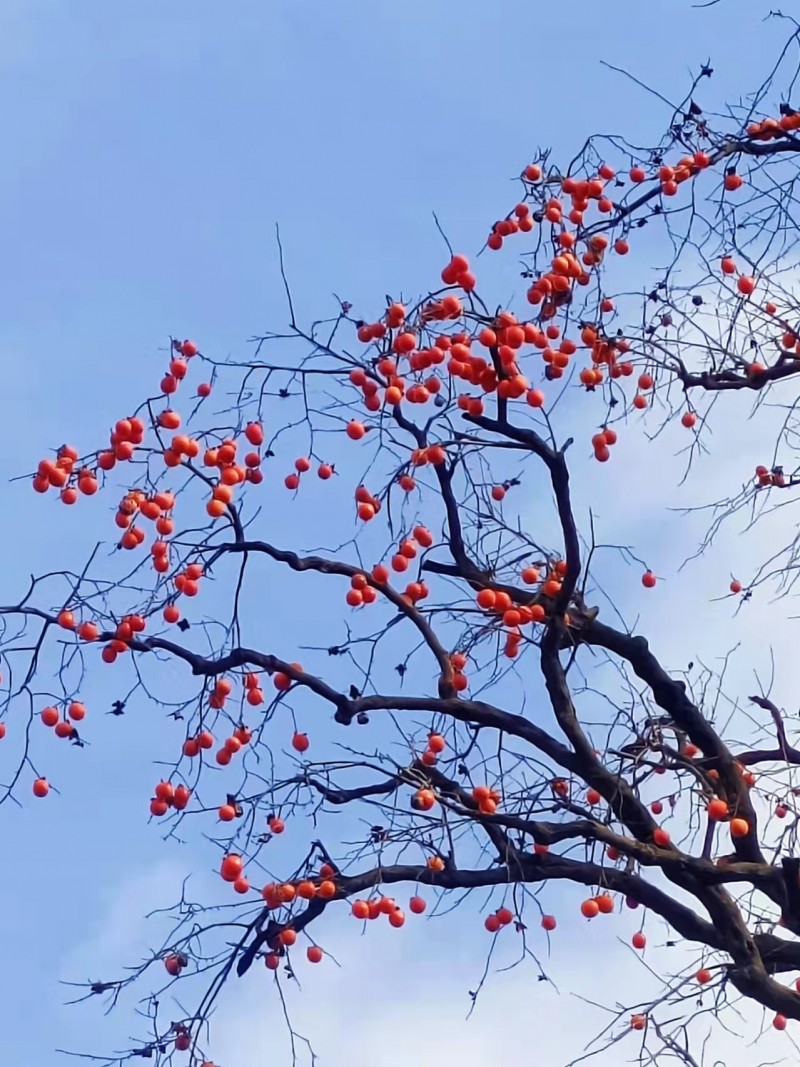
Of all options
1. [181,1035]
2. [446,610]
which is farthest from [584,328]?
[181,1035]

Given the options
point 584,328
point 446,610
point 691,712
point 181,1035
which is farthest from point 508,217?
point 181,1035

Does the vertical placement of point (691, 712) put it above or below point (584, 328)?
below

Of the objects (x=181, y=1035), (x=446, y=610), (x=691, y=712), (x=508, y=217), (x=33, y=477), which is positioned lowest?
(x=181, y=1035)

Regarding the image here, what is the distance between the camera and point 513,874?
6164mm

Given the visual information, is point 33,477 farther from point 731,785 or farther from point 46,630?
point 731,785

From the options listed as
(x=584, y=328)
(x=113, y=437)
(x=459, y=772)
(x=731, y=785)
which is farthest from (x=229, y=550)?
(x=731, y=785)

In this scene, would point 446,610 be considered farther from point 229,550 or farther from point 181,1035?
point 181,1035

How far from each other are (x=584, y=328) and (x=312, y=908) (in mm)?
2528

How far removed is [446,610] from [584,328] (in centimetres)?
127

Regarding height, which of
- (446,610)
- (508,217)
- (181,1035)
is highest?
(508,217)

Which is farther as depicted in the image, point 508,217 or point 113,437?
point 508,217

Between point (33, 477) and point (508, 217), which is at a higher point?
point (508, 217)

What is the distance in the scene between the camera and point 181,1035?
6.10 meters

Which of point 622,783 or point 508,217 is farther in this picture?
point 508,217
